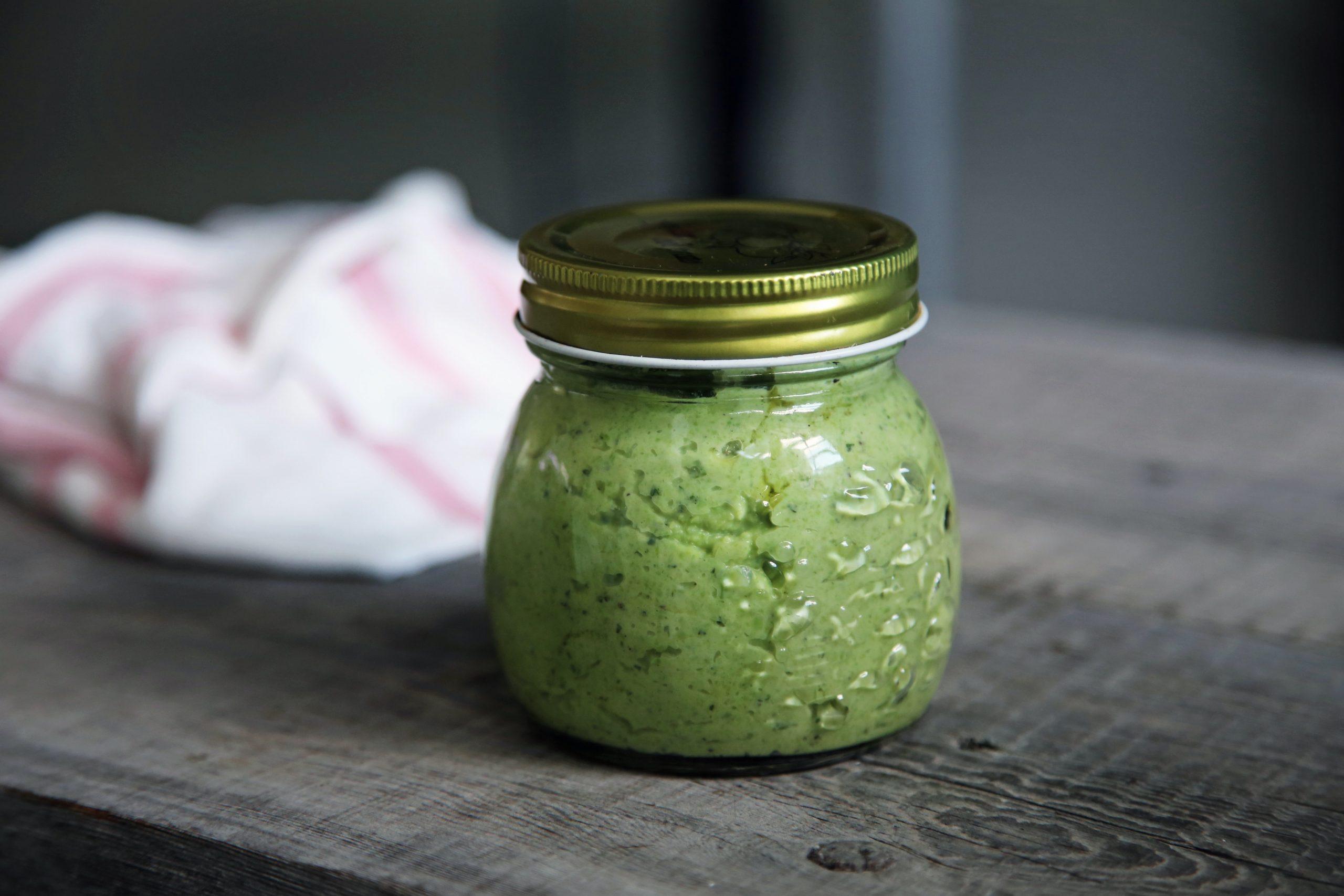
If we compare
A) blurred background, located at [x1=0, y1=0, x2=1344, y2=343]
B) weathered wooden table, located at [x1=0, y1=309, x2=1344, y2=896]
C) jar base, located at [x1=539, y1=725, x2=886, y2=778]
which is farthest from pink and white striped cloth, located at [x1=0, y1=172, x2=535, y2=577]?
blurred background, located at [x1=0, y1=0, x2=1344, y2=343]

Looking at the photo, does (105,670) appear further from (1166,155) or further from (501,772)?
(1166,155)

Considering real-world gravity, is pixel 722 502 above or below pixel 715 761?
above

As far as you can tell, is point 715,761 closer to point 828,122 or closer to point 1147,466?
point 1147,466

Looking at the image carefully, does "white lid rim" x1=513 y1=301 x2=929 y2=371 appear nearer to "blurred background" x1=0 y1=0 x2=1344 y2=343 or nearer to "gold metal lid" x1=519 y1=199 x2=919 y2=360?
"gold metal lid" x1=519 y1=199 x2=919 y2=360

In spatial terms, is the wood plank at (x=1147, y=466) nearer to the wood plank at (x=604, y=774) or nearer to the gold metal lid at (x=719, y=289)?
the wood plank at (x=604, y=774)

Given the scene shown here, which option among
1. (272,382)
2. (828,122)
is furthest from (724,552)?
(828,122)

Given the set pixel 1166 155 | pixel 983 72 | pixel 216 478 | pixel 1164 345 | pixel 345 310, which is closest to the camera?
pixel 216 478

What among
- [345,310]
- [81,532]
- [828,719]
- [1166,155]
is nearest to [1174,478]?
[828,719]
